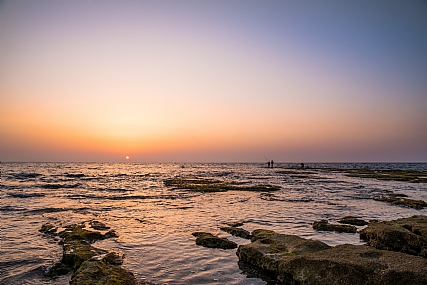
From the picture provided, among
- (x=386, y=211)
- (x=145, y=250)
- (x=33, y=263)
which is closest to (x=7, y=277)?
(x=33, y=263)

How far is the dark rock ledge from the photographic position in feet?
21.9

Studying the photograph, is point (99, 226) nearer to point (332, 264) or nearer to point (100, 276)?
point (100, 276)

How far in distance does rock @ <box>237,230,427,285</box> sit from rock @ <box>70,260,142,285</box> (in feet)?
12.6

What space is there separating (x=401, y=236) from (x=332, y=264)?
4169mm

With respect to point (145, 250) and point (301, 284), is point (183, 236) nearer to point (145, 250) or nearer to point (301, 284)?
point (145, 250)

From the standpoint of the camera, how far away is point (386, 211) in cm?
1953

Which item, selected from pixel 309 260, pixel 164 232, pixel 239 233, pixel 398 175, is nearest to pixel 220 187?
pixel 164 232

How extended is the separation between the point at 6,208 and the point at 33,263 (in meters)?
13.8

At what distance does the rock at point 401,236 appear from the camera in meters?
8.91

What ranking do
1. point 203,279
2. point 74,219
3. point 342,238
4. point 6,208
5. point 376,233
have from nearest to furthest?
point 203,279
point 376,233
point 342,238
point 74,219
point 6,208

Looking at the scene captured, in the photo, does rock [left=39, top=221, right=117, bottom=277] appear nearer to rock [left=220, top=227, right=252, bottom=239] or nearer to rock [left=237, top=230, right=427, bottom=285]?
rock [left=237, top=230, right=427, bottom=285]

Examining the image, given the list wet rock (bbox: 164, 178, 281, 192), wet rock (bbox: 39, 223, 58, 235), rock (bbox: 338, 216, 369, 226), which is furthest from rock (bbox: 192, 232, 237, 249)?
wet rock (bbox: 164, 178, 281, 192)

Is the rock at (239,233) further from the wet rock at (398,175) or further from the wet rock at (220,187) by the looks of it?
the wet rock at (398,175)

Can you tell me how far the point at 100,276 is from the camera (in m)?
6.72
